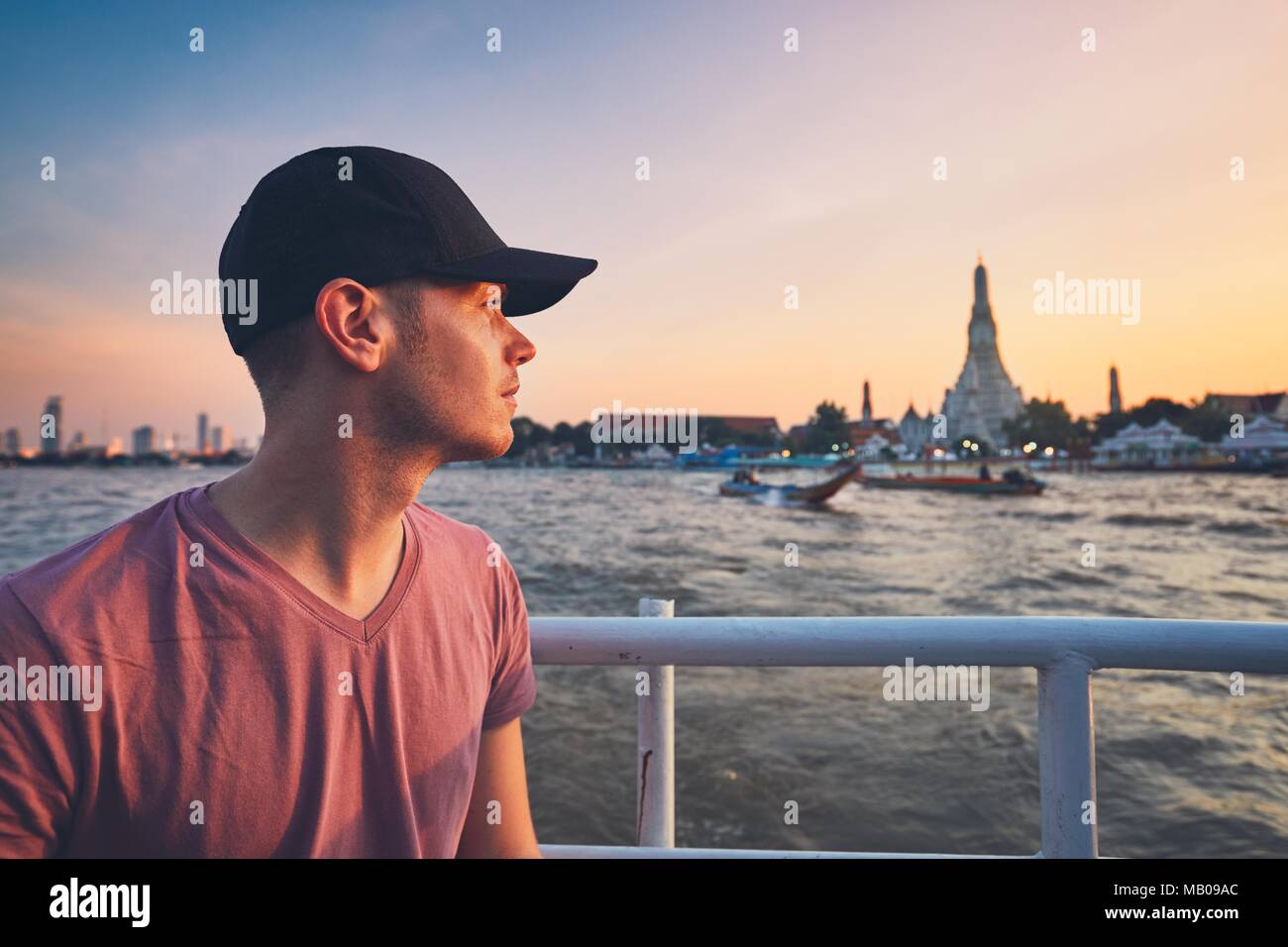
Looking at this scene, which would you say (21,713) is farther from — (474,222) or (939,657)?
(939,657)

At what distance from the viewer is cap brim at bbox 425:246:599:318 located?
97cm

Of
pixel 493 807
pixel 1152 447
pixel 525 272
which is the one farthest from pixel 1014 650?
pixel 1152 447

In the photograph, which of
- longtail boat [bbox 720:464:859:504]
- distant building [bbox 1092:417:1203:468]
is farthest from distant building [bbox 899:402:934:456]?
longtail boat [bbox 720:464:859:504]

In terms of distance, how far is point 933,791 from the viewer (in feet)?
27.6

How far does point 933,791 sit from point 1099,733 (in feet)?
12.9

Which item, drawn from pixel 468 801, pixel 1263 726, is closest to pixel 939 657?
pixel 468 801

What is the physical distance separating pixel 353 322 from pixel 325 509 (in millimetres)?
243

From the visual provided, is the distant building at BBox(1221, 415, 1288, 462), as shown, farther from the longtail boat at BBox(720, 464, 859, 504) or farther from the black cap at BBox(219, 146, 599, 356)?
the black cap at BBox(219, 146, 599, 356)

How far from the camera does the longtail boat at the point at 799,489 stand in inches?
1939

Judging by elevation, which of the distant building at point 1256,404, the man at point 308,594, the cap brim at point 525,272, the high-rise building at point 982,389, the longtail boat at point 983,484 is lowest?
the longtail boat at point 983,484

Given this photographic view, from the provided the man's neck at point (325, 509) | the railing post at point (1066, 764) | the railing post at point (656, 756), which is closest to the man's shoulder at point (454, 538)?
the man's neck at point (325, 509)

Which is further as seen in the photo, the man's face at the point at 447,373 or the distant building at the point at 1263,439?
the distant building at the point at 1263,439

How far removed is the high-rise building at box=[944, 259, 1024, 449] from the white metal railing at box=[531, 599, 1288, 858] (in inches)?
4853

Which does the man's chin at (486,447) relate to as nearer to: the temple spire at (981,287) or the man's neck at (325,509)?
the man's neck at (325,509)
